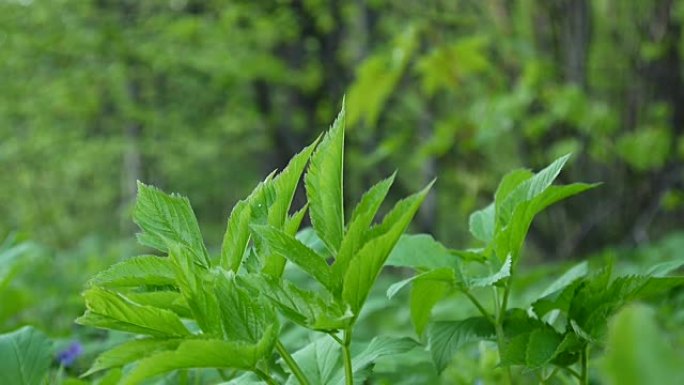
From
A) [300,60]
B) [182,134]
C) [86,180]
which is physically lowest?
[86,180]

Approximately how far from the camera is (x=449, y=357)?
3.48 feet

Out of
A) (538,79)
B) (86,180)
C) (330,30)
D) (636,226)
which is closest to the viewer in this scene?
(538,79)

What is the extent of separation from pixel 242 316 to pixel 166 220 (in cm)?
16

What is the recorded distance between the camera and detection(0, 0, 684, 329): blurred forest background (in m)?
4.52

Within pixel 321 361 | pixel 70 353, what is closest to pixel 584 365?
pixel 321 361

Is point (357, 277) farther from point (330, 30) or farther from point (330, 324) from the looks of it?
point (330, 30)

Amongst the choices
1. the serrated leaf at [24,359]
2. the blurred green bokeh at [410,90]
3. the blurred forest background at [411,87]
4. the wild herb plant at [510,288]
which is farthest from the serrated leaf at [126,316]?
the blurred forest background at [411,87]

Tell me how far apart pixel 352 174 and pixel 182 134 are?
3.61m

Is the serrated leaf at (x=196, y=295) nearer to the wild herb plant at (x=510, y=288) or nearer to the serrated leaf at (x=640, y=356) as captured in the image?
the wild herb plant at (x=510, y=288)

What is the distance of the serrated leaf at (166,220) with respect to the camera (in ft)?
3.13

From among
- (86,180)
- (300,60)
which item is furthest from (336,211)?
(86,180)

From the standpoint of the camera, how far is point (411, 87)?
623 centimetres

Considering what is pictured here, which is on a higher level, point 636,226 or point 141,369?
point 141,369

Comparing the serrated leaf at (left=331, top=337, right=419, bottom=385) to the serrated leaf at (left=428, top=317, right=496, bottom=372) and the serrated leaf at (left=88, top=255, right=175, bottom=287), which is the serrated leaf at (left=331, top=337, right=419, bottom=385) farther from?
the serrated leaf at (left=88, top=255, right=175, bottom=287)
